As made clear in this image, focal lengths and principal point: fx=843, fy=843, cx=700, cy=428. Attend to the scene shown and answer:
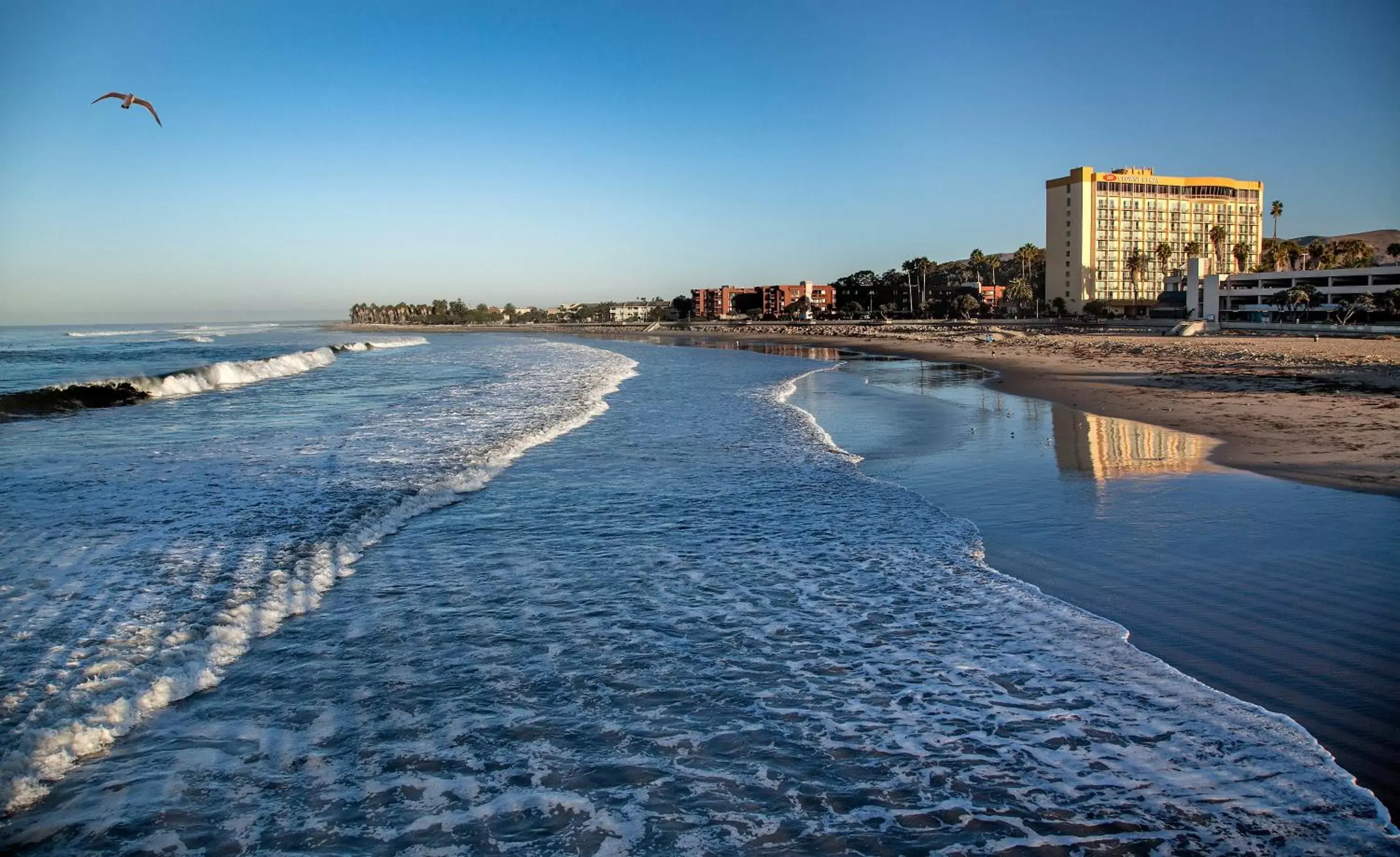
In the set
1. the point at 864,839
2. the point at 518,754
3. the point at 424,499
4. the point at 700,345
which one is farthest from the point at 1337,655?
the point at 700,345

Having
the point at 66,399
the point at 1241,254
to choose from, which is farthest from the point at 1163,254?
the point at 66,399

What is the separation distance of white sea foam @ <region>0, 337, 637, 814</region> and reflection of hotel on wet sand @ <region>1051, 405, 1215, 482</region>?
9213 mm

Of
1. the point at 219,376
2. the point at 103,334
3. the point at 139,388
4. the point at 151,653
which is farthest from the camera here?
the point at 103,334

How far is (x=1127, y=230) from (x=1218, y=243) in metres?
15.2

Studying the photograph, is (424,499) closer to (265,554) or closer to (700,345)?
(265,554)

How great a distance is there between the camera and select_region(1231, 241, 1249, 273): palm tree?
4092 inches

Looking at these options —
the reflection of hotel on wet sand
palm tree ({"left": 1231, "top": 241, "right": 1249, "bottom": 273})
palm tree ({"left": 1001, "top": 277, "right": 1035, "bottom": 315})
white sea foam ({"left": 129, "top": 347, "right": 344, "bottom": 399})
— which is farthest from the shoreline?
palm tree ({"left": 1001, "top": 277, "right": 1035, "bottom": 315})

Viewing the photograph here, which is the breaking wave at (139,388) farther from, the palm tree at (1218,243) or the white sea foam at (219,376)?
the palm tree at (1218,243)

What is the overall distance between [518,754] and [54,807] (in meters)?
2.15

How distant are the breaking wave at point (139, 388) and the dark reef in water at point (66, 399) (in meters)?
0.01

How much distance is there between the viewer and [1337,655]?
5.22 meters

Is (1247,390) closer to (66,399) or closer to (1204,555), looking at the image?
(1204,555)

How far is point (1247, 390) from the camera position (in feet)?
69.5

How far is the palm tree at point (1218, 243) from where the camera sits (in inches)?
4337
